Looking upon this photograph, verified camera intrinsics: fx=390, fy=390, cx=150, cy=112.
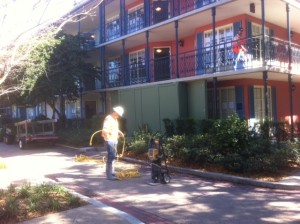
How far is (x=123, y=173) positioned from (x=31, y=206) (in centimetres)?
399

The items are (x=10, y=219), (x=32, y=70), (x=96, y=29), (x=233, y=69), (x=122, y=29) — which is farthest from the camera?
(x=96, y=29)

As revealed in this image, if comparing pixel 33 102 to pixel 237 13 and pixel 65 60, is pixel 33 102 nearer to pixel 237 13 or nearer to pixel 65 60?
pixel 65 60

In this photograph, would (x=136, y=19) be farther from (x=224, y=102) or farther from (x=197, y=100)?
(x=197, y=100)

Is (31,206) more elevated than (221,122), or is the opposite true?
(221,122)

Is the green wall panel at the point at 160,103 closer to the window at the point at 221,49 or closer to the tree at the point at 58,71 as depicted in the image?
the window at the point at 221,49

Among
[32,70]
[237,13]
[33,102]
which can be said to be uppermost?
[237,13]

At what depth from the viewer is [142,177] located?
10.5 m

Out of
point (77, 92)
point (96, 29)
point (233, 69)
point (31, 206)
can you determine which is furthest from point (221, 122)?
point (96, 29)

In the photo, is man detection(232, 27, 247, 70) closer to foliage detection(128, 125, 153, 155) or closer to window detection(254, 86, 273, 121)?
window detection(254, 86, 273, 121)

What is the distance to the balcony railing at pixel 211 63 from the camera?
44.8 ft

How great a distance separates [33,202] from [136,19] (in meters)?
15.7

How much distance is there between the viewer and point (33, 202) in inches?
281

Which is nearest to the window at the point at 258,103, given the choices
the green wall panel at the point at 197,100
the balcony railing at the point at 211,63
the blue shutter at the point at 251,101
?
the blue shutter at the point at 251,101

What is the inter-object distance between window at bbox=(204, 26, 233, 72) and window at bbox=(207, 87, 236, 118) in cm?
151
